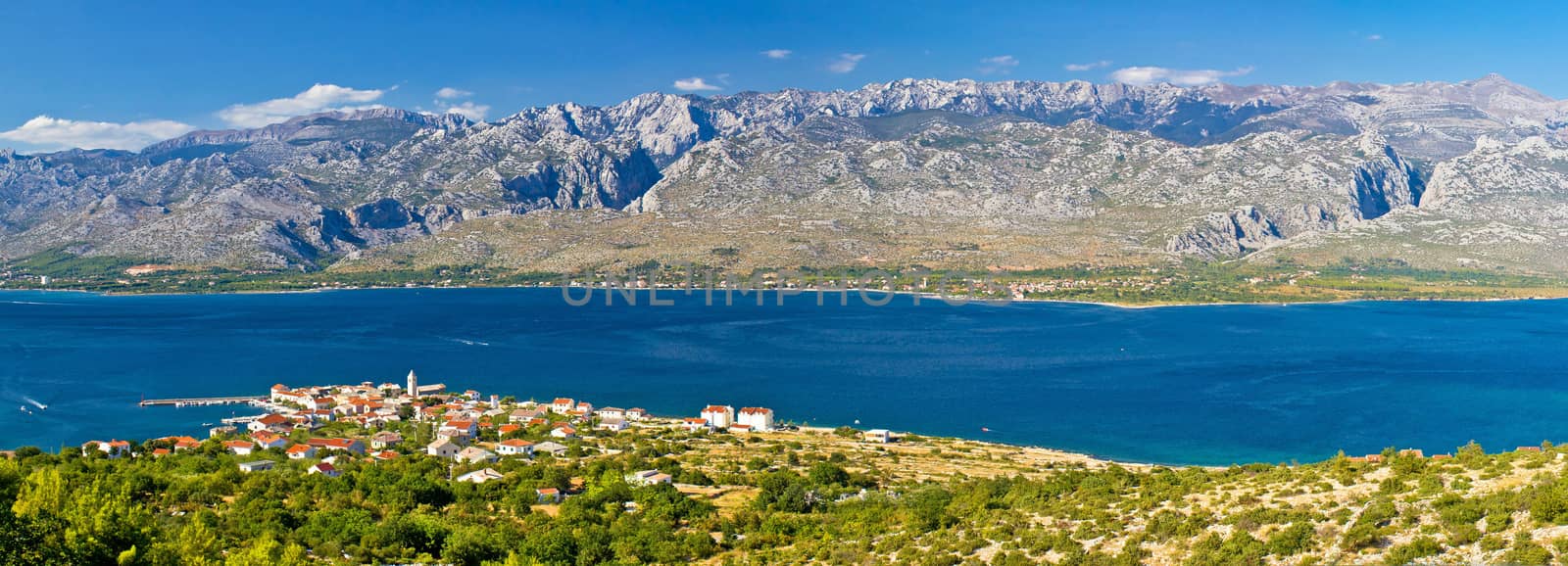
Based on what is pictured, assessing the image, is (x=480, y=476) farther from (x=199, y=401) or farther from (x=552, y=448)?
(x=199, y=401)

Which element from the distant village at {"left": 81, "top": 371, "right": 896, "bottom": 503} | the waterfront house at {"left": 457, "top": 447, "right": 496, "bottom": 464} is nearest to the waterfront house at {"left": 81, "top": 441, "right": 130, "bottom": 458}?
the distant village at {"left": 81, "top": 371, "right": 896, "bottom": 503}

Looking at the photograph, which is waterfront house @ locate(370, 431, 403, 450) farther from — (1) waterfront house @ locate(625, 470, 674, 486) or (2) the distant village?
(1) waterfront house @ locate(625, 470, 674, 486)

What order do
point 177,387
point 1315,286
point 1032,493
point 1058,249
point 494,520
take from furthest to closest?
point 1058,249, point 1315,286, point 177,387, point 494,520, point 1032,493

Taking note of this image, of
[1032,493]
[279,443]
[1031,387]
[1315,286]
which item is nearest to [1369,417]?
[1031,387]

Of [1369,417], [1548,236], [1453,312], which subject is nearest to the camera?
[1369,417]

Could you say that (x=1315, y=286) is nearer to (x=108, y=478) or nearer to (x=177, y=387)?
(x=177, y=387)

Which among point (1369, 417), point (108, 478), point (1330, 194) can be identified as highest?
point (1330, 194)

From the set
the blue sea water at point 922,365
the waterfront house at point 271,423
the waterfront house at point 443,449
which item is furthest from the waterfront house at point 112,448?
the blue sea water at point 922,365

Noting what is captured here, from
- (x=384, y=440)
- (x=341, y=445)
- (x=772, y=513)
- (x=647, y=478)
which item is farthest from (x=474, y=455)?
(x=772, y=513)
